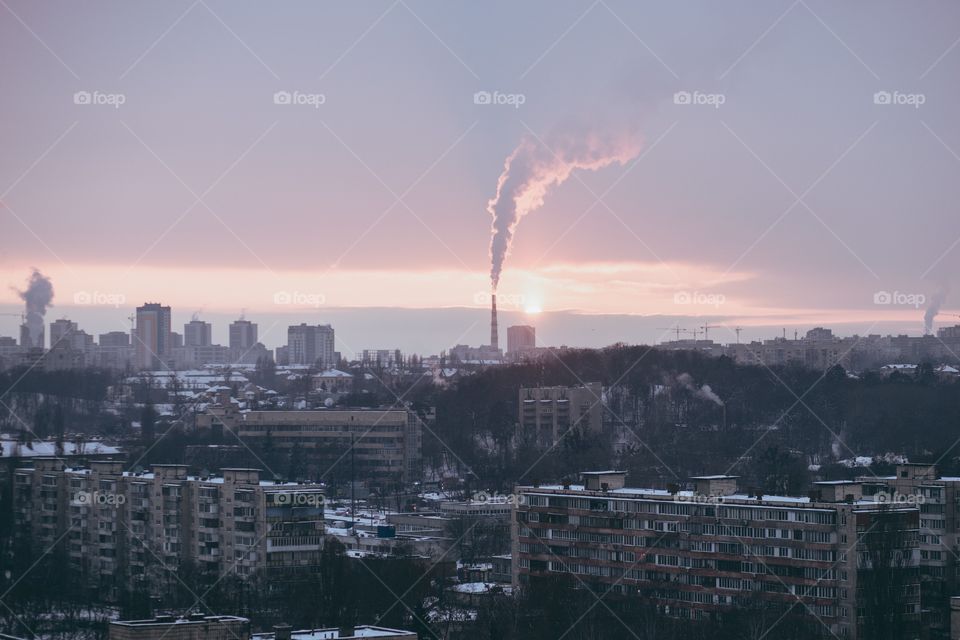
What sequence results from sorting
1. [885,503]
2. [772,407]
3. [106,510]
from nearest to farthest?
[885,503] → [106,510] → [772,407]

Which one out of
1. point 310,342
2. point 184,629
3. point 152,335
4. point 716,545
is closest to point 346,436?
point 716,545

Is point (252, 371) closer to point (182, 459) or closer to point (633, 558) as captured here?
point (182, 459)

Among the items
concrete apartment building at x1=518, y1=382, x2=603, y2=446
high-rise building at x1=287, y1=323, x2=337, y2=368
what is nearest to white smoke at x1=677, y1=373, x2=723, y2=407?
concrete apartment building at x1=518, y1=382, x2=603, y2=446

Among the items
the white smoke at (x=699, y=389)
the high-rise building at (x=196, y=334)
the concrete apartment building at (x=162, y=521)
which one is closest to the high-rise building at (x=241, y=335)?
the high-rise building at (x=196, y=334)

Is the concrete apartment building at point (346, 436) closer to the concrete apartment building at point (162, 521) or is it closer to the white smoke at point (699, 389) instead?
the white smoke at point (699, 389)

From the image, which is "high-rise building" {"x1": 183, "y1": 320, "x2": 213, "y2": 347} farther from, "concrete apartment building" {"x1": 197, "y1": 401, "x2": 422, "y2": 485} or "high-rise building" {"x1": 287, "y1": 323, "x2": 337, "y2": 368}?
"concrete apartment building" {"x1": 197, "y1": 401, "x2": 422, "y2": 485}

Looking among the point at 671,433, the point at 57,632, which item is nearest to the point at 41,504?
the point at 57,632

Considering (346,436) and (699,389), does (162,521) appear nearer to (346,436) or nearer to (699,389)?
(346,436)
